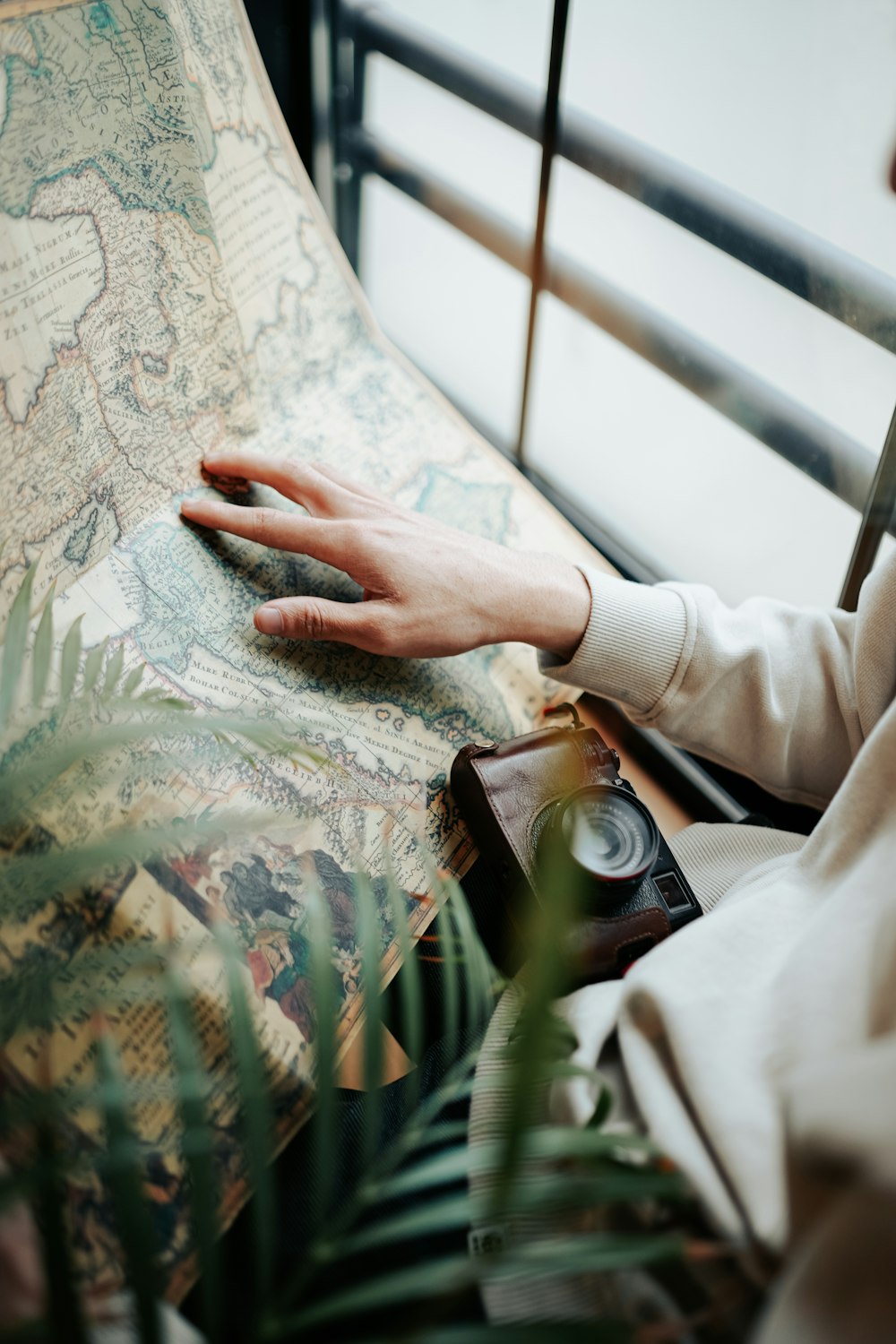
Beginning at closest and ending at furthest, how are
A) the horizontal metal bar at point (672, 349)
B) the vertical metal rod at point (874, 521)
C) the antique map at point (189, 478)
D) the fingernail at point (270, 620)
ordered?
the antique map at point (189, 478) < the fingernail at point (270, 620) < the vertical metal rod at point (874, 521) < the horizontal metal bar at point (672, 349)

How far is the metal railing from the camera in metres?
1.05

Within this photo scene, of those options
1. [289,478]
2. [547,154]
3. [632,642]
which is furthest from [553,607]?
[547,154]

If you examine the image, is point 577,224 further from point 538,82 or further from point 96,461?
point 96,461

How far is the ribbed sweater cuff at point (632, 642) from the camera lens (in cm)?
89

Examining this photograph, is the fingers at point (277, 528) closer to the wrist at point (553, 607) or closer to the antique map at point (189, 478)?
the antique map at point (189, 478)

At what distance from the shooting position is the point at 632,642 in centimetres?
90

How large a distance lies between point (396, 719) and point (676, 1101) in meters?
0.42

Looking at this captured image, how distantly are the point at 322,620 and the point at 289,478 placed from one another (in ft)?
0.59

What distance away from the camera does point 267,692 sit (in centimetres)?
81

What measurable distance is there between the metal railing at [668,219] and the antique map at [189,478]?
18.7 inches

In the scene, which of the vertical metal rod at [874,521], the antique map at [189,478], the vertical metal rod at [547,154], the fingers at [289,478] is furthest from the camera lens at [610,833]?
the vertical metal rod at [547,154]

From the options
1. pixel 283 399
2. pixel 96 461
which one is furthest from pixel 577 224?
pixel 96 461

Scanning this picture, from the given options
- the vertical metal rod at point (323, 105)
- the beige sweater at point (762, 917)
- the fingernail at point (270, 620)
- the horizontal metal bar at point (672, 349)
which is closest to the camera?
the beige sweater at point (762, 917)

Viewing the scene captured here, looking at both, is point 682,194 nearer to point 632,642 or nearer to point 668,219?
point 668,219
